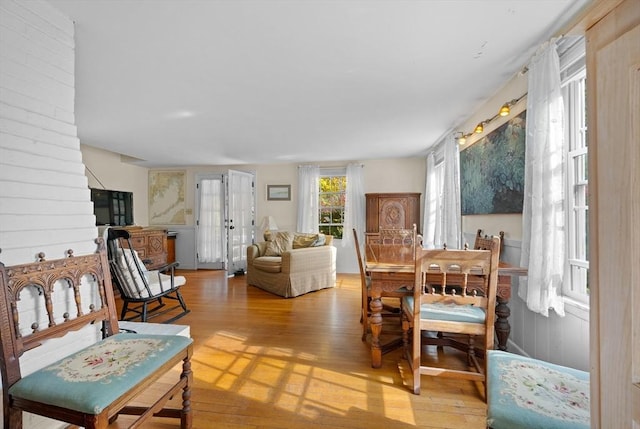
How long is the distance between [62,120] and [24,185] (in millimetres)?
414

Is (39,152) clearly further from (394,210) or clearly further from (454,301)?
(394,210)

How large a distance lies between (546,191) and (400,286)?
111cm

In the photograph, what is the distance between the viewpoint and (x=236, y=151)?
15.3 feet

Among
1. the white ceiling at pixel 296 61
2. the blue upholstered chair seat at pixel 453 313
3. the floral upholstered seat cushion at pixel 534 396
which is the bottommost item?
the floral upholstered seat cushion at pixel 534 396

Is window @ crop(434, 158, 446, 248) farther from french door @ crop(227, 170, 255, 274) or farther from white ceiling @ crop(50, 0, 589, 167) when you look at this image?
french door @ crop(227, 170, 255, 274)

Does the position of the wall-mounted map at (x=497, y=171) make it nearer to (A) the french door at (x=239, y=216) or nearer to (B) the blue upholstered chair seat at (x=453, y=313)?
(B) the blue upholstered chair seat at (x=453, y=313)

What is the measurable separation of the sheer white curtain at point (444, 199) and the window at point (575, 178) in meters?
1.63

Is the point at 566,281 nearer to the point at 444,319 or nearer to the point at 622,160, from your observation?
the point at 444,319

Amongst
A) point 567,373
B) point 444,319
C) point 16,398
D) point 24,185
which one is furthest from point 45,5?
point 567,373

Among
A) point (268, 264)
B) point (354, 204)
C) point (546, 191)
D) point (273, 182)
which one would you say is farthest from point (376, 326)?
point (273, 182)

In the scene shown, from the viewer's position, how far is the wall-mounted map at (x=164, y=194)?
598 cm

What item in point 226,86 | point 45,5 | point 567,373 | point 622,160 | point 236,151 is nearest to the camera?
point 622,160

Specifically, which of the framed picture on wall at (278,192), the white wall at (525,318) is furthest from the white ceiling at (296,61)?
the framed picture on wall at (278,192)

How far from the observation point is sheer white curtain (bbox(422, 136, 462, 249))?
338 cm
